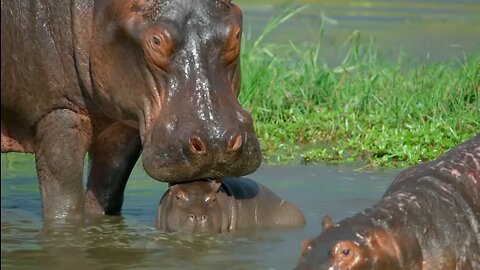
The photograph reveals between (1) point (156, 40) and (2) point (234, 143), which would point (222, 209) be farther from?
(1) point (156, 40)

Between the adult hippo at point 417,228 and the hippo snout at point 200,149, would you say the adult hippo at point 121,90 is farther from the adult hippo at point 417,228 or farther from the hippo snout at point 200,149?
the adult hippo at point 417,228

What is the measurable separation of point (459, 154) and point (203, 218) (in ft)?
4.74

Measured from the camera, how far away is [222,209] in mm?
6902

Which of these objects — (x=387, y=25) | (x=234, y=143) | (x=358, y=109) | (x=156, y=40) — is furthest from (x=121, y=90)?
(x=387, y=25)

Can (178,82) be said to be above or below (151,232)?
above

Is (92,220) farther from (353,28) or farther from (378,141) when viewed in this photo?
(353,28)

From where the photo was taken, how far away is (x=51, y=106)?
22.6 ft

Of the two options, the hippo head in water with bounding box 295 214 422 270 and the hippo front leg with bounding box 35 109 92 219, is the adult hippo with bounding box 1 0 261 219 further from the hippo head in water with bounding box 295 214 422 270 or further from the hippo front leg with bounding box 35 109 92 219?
the hippo head in water with bounding box 295 214 422 270

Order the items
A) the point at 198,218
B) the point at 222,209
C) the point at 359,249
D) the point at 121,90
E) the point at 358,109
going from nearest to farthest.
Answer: the point at 359,249, the point at 121,90, the point at 198,218, the point at 222,209, the point at 358,109

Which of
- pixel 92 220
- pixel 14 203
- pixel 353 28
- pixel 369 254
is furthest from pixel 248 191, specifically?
pixel 353 28

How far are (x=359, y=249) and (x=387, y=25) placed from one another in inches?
434

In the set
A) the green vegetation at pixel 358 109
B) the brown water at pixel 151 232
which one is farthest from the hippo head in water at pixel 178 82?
the green vegetation at pixel 358 109

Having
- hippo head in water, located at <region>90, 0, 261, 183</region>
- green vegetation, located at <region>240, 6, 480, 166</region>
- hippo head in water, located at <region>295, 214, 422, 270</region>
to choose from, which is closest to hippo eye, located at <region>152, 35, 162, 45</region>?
hippo head in water, located at <region>90, 0, 261, 183</region>

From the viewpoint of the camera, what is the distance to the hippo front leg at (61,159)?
689 centimetres
